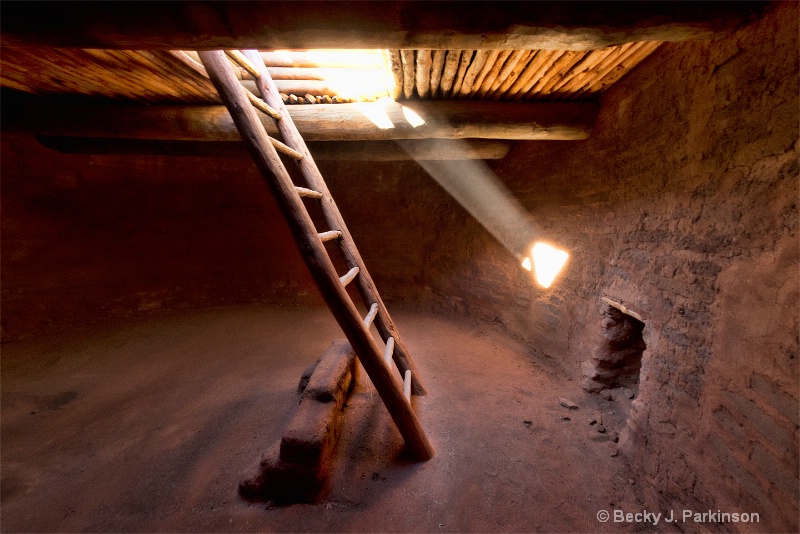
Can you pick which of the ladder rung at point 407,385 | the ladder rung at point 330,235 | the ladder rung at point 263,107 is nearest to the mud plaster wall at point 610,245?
the ladder rung at point 407,385

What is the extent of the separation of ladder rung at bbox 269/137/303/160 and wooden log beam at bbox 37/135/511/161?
7.55 ft

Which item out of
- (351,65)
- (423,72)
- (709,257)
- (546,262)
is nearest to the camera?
(709,257)

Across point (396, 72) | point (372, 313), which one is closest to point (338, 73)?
point (396, 72)

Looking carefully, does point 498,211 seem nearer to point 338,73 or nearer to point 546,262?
point 546,262

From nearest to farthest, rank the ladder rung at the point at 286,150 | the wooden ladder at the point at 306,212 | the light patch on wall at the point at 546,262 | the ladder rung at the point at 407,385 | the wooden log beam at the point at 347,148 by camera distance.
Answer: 1. the wooden ladder at the point at 306,212
2. the ladder rung at the point at 286,150
3. the ladder rung at the point at 407,385
4. the light patch on wall at the point at 546,262
5. the wooden log beam at the point at 347,148

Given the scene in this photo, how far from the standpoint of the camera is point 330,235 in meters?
2.33

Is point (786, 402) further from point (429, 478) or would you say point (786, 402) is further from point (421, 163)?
point (421, 163)

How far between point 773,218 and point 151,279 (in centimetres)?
788

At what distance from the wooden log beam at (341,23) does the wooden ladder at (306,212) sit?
17.6 inches

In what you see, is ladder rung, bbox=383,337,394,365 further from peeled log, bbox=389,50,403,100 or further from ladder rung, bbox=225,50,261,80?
ladder rung, bbox=225,50,261,80

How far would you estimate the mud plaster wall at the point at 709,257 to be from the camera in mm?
1443

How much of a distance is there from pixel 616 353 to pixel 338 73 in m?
3.91

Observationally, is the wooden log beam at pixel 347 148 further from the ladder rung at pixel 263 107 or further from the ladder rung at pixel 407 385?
the ladder rung at pixel 407 385

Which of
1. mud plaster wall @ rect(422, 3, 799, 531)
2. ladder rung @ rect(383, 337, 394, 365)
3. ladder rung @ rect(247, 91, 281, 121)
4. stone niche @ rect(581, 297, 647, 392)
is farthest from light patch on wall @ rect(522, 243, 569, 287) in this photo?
ladder rung @ rect(247, 91, 281, 121)
